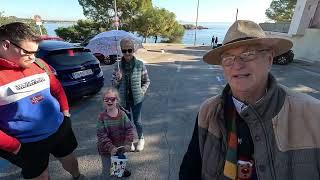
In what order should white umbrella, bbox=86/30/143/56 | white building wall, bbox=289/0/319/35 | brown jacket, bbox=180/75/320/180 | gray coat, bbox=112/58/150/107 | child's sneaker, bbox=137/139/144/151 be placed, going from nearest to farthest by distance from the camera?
brown jacket, bbox=180/75/320/180 < gray coat, bbox=112/58/150/107 < child's sneaker, bbox=137/139/144/151 < white umbrella, bbox=86/30/143/56 < white building wall, bbox=289/0/319/35

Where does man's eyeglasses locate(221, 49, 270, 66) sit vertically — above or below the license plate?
above

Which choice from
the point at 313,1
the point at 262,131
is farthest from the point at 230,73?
the point at 313,1

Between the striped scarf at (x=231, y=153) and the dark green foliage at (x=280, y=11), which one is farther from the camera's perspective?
the dark green foliage at (x=280, y=11)

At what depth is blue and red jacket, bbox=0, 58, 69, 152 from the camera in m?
2.64

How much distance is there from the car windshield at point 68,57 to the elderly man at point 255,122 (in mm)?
5934

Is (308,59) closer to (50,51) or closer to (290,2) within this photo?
(50,51)

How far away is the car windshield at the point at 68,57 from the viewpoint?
23.2ft

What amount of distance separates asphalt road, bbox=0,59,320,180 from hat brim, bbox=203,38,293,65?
8.69ft

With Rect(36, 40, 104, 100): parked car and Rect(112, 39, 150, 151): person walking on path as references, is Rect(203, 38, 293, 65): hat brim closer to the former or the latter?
Rect(112, 39, 150, 151): person walking on path

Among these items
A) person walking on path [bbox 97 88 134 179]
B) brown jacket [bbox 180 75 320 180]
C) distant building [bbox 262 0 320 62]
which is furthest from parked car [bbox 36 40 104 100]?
distant building [bbox 262 0 320 62]

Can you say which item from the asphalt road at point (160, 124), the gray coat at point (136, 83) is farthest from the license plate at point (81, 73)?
the gray coat at point (136, 83)

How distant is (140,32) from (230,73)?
3523 cm

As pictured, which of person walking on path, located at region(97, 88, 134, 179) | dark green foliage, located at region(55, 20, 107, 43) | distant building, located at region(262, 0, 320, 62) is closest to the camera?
person walking on path, located at region(97, 88, 134, 179)

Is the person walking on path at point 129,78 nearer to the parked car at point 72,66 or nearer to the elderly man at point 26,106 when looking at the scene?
the elderly man at point 26,106
